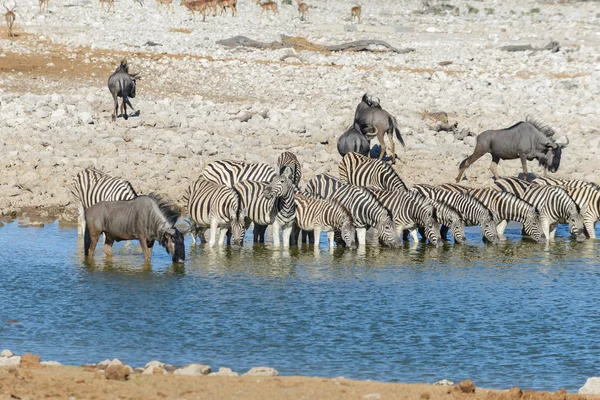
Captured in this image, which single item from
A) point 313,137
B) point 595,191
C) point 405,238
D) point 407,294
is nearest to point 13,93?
point 313,137

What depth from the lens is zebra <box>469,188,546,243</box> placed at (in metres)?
17.7

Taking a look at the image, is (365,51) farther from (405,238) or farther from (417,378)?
(417,378)

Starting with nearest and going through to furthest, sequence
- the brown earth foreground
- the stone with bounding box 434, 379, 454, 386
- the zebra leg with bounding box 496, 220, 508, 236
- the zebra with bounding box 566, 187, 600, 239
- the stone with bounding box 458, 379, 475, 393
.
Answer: the brown earth foreground, the stone with bounding box 458, 379, 475, 393, the stone with bounding box 434, 379, 454, 386, the zebra leg with bounding box 496, 220, 508, 236, the zebra with bounding box 566, 187, 600, 239

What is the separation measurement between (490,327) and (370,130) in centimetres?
1156

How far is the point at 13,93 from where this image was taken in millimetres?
26469

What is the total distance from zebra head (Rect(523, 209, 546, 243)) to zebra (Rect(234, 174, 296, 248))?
12.7 feet

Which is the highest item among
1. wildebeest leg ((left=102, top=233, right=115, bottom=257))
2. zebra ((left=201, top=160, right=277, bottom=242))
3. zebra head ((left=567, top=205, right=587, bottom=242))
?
zebra ((left=201, top=160, right=277, bottom=242))

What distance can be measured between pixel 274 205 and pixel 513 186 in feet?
15.9

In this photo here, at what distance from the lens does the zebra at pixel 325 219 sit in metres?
16.5

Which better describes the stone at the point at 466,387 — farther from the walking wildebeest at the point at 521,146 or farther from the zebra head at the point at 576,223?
the walking wildebeest at the point at 521,146

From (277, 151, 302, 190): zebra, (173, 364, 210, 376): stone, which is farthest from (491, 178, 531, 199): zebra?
(173, 364, 210, 376): stone

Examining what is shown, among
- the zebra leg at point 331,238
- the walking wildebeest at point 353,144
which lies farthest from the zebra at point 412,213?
the walking wildebeest at point 353,144

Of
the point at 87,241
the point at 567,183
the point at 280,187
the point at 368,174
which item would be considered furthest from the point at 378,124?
the point at 87,241

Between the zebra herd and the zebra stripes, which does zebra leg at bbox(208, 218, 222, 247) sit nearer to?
the zebra herd
